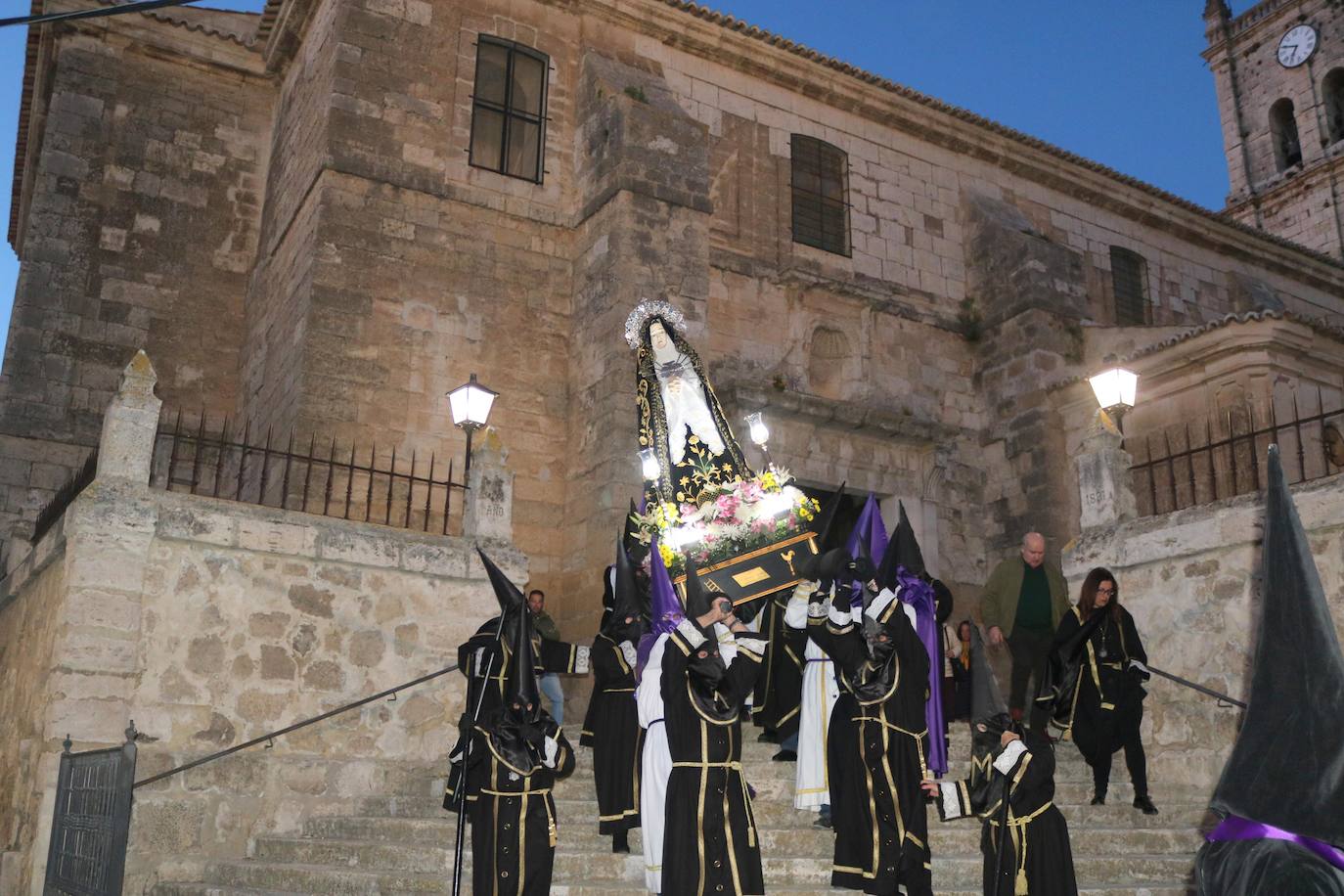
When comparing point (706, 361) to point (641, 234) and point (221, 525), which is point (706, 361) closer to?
point (641, 234)

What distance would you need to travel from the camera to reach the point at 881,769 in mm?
6520

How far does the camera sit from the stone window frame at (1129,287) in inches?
793

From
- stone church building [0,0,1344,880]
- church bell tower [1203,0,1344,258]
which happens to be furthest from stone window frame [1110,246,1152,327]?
church bell tower [1203,0,1344,258]

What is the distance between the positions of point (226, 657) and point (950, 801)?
540cm

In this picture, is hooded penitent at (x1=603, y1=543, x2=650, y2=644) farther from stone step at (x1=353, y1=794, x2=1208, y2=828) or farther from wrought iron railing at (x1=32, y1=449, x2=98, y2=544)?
wrought iron railing at (x1=32, y1=449, x2=98, y2=544)

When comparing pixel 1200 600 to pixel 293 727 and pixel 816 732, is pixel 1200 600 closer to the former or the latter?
pixel 816 732

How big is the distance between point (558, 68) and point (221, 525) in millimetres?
9138

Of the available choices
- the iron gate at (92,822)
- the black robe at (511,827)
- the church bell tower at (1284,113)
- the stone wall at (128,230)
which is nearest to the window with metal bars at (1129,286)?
the church bell tower at (1284,113)

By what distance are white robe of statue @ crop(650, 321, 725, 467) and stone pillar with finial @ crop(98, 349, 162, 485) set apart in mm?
3999

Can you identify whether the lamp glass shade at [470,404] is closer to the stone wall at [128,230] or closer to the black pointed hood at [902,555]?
the black pointed hood at [902,555]

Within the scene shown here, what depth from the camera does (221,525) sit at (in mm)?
8922

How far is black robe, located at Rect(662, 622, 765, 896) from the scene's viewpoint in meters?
5.93

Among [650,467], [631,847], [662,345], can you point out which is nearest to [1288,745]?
[631,847]

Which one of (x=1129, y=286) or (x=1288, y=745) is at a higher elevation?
(x=1129, y=286)
